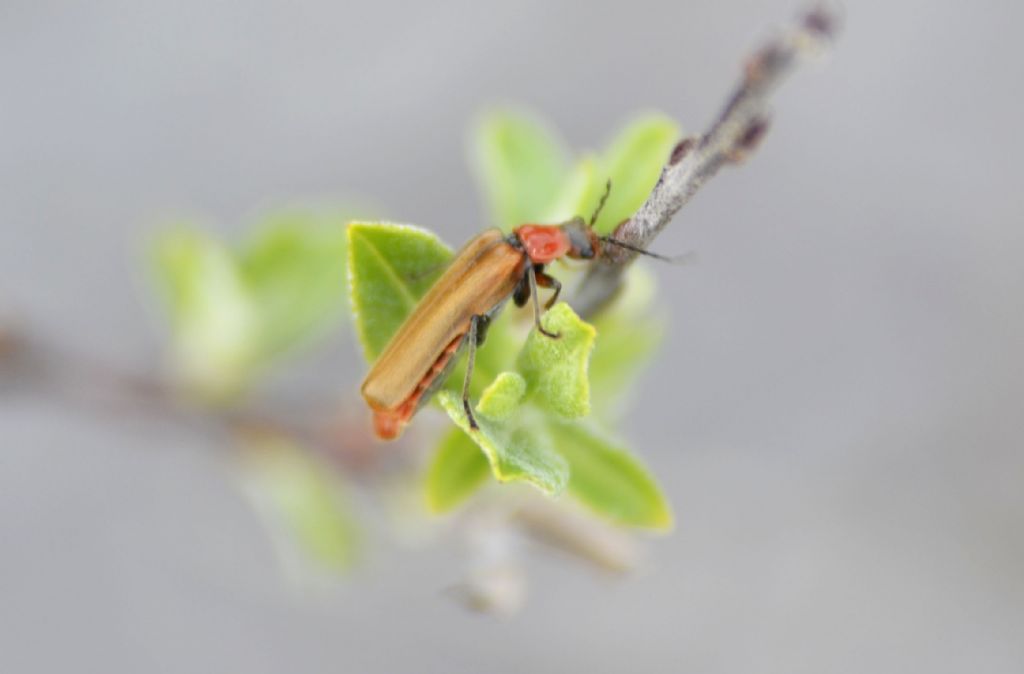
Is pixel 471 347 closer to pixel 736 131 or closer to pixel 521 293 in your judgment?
pixel 521 293

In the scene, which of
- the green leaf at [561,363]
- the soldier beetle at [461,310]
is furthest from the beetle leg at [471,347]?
the green leaf at [561,363]

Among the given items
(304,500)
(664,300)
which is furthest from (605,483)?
(664,300)

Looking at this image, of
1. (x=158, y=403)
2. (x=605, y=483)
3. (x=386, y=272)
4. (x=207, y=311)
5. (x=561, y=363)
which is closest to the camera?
(x=561, y=363)

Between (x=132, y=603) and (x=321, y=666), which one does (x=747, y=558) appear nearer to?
(x=321, y=666)

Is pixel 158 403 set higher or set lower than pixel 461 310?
higher

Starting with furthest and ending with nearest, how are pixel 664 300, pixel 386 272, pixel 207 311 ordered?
1. pixel 664 300
2. pixel 207 311
3. pixel 386 272

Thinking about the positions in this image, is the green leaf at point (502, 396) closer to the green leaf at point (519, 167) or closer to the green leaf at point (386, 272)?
the green leaf at point (386, 272)

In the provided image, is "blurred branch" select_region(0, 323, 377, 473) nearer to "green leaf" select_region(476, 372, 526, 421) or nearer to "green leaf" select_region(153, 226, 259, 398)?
"green leaf" select_region(153, 226, 259, 398)

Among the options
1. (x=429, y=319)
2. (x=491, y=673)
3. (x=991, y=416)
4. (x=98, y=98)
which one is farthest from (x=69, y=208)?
(x=991, y=416)
